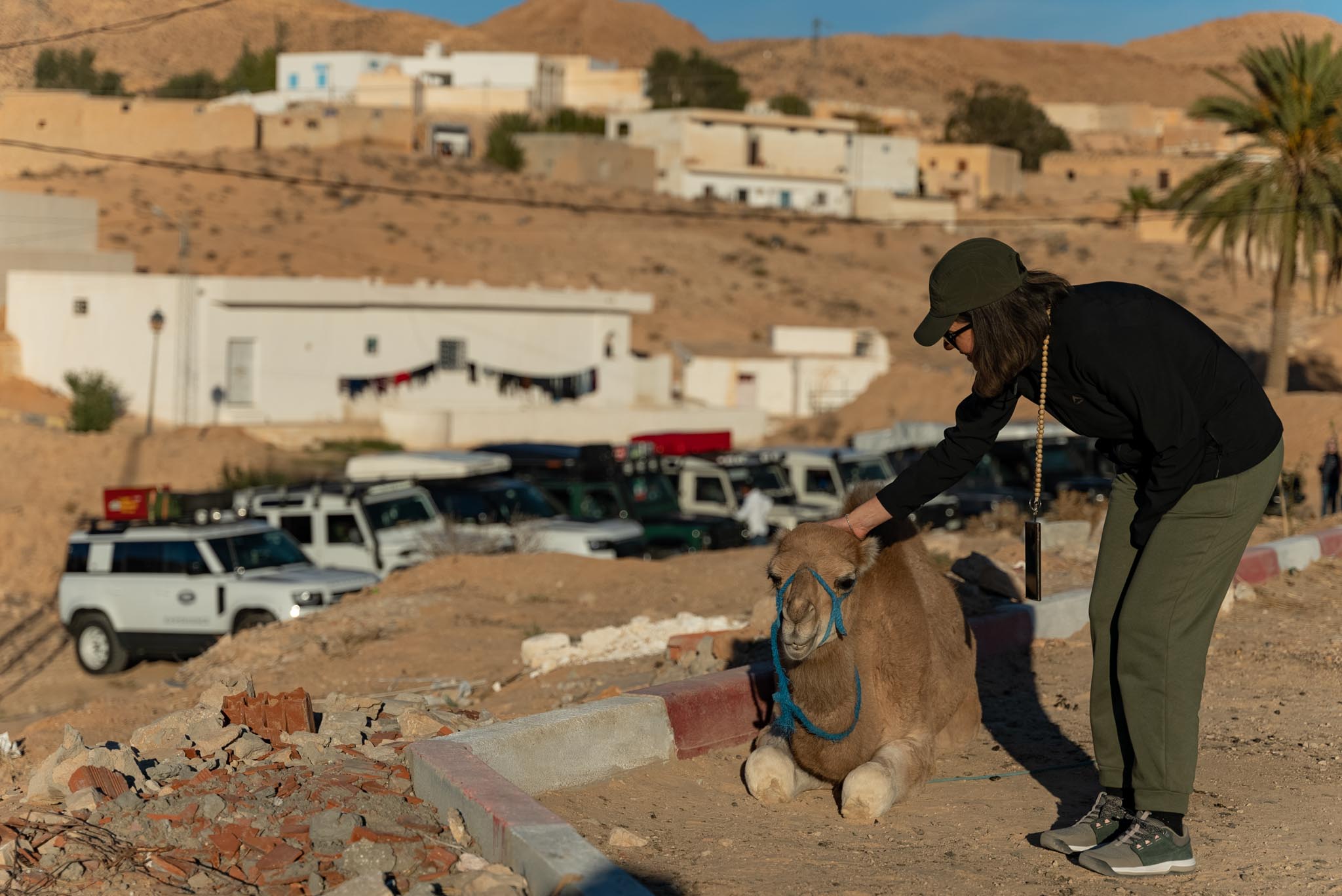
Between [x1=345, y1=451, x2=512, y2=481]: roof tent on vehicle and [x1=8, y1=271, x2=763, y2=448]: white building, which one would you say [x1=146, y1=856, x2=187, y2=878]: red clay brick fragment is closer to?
[x1=345, y1=451, x2=512, y2=481]: roof tent on vehicle

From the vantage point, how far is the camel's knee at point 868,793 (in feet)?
16.7

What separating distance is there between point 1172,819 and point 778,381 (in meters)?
43.5

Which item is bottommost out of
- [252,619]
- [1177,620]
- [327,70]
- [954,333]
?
[252,619]

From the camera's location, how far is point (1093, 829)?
4.68m

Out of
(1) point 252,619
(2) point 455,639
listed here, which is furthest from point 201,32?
(2) point 455,639

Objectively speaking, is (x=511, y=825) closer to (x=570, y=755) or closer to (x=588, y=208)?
(x=570, y=755)

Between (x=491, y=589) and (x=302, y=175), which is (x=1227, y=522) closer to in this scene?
(x=491, y=589)

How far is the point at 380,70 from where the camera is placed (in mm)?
92375

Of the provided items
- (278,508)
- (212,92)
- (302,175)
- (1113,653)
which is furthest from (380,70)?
(1113,653)

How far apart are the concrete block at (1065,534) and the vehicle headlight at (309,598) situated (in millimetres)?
8429

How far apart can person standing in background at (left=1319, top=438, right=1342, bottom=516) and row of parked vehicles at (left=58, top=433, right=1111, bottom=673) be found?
485cm

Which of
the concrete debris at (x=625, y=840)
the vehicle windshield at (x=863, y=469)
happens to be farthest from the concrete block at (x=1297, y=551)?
the vehicle windshield at (x=863, y=469)

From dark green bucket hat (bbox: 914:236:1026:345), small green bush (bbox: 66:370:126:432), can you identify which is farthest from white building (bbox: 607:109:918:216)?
dark green bucket hat (bbox: 914:236:1026:345)

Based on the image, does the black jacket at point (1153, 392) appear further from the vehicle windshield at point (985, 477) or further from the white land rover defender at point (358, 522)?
the vehicle windshield at point (985, 477)
